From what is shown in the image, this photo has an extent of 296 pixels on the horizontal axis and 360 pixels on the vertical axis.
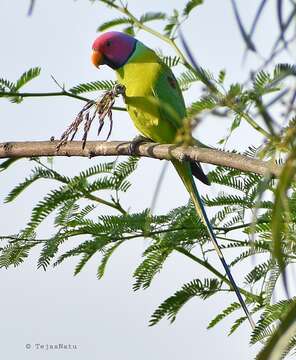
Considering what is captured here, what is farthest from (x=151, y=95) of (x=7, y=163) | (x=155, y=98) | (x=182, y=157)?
(x=182, y=157)

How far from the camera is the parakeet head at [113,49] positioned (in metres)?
3.66

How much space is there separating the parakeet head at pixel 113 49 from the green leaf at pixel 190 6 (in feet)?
3.80

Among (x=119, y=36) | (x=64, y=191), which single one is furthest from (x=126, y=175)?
(x=119, y=36)

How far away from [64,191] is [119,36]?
1.69 meters

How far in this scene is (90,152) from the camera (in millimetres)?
2119

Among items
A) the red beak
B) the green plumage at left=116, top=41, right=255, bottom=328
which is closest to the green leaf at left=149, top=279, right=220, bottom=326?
the green plumage at left=116, top=41, right=255, bottom=328

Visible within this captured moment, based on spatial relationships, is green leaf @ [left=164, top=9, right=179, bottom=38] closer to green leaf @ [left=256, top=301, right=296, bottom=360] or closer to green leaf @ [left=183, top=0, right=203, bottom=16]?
green leaf @ [left=183, top=0, right=203, bottom=16]

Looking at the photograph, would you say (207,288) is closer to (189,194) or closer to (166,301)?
(166,301)

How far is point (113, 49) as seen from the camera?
392 cm

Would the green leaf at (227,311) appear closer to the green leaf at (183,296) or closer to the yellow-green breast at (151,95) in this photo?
the green leaf at (183,296)

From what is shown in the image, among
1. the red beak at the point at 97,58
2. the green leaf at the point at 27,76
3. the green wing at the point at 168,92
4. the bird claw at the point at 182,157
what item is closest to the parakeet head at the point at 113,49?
the red beak at the point at 97,58

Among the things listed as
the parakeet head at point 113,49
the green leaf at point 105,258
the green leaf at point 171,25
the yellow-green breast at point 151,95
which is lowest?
the green leaf at point 105,258

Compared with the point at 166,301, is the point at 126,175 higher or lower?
higher

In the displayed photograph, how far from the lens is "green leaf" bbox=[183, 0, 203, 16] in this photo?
235 centimetres
